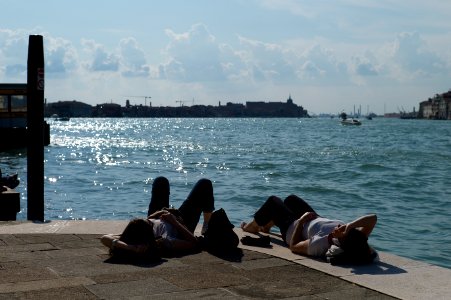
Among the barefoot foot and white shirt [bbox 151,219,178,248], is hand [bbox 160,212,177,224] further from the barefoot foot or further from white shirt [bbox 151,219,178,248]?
the barefoot foot

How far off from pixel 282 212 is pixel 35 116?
11.6 ft

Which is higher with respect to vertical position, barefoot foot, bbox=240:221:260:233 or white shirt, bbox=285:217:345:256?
white shirt, bbox=285:217:345:256

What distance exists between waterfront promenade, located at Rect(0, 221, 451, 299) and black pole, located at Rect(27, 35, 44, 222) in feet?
6.35

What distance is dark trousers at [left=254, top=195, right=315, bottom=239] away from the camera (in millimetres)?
7910

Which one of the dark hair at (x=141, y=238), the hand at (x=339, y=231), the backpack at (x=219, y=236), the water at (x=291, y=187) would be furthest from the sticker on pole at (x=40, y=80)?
the water at (x=291, y=187)

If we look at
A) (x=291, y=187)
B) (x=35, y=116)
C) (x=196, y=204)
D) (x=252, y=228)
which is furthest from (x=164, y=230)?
(x=291, y=187)

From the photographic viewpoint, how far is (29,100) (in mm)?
9523

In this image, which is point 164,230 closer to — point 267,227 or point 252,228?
point 252,228

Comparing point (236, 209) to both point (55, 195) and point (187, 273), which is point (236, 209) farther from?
point (187, 273)

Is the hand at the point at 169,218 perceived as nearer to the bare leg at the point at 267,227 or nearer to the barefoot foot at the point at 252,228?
the barefoot foot at the point at 252,228

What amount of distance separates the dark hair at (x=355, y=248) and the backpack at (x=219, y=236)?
1.12m

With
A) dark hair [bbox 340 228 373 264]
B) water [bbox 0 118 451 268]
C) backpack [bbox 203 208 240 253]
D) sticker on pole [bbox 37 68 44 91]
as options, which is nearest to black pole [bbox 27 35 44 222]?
sticker on pole [bbox 37 68 44 91]

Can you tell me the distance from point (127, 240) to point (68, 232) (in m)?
1.44

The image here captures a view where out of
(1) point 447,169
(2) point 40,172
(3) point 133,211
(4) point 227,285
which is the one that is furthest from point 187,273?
(1) point 447,169
